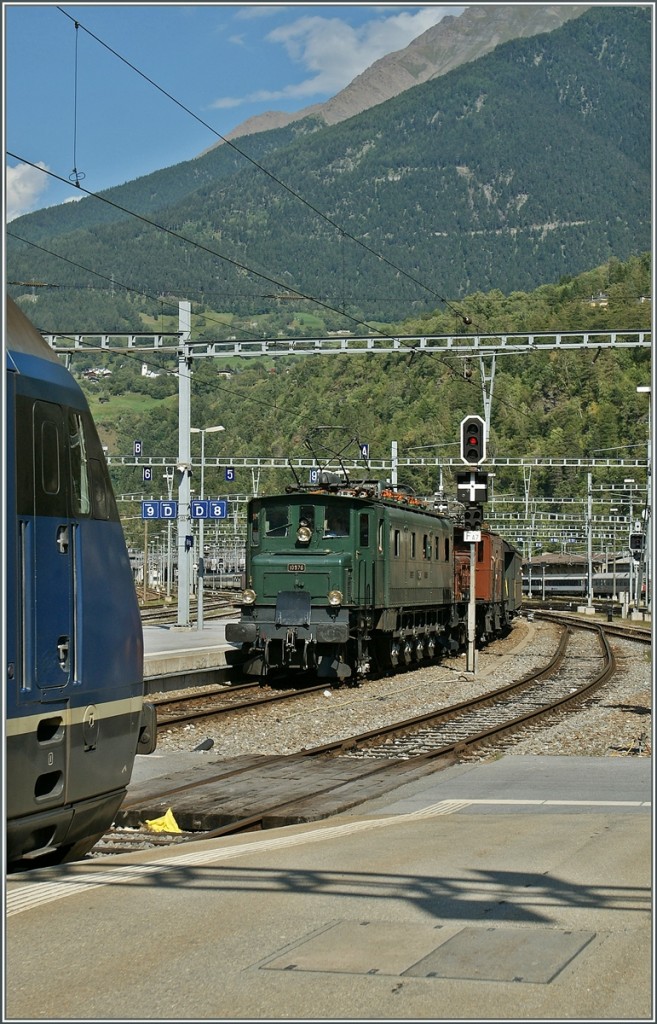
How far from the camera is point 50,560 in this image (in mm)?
7414

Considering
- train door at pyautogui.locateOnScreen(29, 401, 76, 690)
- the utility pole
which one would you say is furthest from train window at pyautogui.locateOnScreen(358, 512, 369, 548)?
train door at pyautogui.locateOnScreen(29, 401, 76, 690)

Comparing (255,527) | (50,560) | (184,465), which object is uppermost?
(184,465)

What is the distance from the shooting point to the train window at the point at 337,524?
80.8ft

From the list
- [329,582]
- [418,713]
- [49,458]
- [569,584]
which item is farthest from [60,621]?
[569,584]

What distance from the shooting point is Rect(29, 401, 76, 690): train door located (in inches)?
281

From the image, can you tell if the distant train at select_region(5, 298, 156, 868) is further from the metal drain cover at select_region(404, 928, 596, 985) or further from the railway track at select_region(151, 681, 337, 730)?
the railway track at select_region(151, 681, 337, 730)

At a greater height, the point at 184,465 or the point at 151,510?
the point at 184,465

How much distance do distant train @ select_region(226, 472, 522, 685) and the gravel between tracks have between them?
88 cm

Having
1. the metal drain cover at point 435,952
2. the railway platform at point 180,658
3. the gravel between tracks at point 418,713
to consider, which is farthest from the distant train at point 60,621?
the railway platform at point 180,658

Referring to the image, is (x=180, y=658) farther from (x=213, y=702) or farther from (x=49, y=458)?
(x=49, y=458)

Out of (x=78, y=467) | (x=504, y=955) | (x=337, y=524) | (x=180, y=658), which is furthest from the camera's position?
(x=180, y=658)

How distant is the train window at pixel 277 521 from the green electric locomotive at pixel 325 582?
0.02m

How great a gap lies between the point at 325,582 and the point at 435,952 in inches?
701

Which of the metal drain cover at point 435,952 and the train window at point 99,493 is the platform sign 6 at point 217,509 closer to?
the train window at point 99,493
